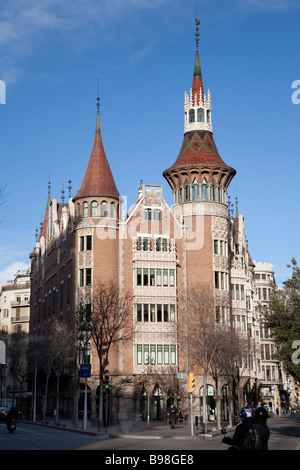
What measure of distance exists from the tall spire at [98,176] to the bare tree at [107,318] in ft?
29.4

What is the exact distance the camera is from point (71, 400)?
6178cm

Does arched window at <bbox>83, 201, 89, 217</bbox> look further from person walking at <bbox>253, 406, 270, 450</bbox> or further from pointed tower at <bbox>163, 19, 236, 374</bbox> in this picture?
person walking at <bbox>253, 406, 270, 450</bbox>

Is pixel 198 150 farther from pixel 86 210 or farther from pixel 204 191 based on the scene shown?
pixel 86 210

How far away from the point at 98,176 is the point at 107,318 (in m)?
18.5

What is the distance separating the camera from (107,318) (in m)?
48.8

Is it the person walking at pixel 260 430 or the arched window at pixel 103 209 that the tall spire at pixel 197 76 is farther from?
the person walking at pixel 260 430

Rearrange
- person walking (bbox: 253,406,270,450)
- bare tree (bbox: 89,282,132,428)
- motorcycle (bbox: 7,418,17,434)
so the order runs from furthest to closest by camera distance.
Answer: bare tree (bbox: 89,282,132,428) < motorcycle (bbox: 7,418,17,434) < person walking (bbox: 253,406,270,450)

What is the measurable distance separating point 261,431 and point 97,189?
5217 cm

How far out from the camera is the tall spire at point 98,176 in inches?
2457

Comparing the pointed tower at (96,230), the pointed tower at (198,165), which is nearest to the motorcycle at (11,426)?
the pointed tower at (96,230)

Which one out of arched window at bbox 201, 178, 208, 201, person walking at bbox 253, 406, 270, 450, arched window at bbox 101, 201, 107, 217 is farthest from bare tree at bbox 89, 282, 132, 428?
person walking at bbox 253, 406, 270, 450

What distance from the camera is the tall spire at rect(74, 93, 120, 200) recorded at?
62406 mm

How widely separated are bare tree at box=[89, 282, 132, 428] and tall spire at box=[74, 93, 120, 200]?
8.96m
